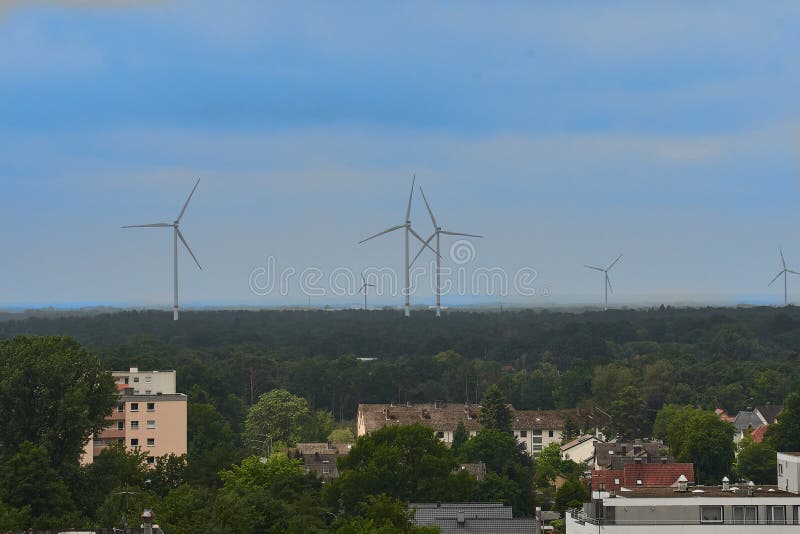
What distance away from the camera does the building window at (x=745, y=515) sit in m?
73.3

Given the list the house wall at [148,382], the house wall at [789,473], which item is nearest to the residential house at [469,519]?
the house wall at [789,473]

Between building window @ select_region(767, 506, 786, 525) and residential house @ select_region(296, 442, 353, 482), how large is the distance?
53.9 metres

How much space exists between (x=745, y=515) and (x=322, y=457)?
77.0 m

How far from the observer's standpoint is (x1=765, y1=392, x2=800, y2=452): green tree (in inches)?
5359

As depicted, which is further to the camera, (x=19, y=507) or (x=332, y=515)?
(x=332, y=515)

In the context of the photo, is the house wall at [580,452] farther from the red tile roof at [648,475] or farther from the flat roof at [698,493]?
the flat roof at [698,493]

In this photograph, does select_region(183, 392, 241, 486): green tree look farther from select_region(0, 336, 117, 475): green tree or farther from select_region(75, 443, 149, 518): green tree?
select_region(75, 443, 149, 518): green tree

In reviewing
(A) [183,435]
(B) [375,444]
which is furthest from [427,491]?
(A) [183,435]

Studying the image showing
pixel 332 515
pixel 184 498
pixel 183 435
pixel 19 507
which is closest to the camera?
pixel 184 498

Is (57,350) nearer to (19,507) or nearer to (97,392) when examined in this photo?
(97,392)

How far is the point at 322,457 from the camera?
14725 cm

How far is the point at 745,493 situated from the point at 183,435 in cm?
7534

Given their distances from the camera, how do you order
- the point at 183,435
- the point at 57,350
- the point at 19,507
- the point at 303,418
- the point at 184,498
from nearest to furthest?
the point at 184,498 < the point at 19,507 < the point at 57,350 < the point at 183,435 < the point at 303,418

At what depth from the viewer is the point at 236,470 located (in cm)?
10581
